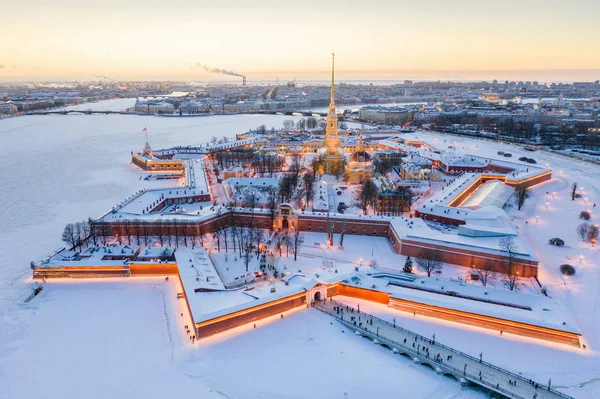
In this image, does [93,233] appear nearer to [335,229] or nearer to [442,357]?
[335,229]

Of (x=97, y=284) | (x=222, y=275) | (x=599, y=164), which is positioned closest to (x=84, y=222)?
(x=97, y=284)

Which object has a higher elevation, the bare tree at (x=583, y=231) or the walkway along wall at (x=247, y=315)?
the bare tree at (x=583, y=231)

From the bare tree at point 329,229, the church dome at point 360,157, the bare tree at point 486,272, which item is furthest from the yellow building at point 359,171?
the bare tree at point 486,272

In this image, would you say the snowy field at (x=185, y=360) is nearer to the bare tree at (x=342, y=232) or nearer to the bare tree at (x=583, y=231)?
the bare tree at (x=342, y=232)

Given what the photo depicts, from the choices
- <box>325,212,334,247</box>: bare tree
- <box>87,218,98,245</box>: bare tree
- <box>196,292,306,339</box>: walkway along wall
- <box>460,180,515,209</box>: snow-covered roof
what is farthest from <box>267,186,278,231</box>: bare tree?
<box>460,180,515,209</box>: snow-covered roof

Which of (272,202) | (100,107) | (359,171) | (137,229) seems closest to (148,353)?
(137,229)

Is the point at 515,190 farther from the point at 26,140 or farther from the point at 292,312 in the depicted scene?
the point at 26,140

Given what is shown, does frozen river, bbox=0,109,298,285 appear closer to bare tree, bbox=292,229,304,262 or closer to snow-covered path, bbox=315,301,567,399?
bare tree, bbox=292,229,304,262
